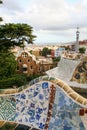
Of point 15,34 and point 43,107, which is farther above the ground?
point 15,34

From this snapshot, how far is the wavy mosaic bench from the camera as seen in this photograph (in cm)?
446

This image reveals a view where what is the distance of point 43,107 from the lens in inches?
190

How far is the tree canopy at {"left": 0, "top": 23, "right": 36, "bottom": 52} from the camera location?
293 inches

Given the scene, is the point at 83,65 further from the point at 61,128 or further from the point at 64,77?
the point at 61,128

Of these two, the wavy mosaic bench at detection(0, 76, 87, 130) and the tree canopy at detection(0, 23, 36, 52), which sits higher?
the tree canopy at detection(0, 23, 36, 52)

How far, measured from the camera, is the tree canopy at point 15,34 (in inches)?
293

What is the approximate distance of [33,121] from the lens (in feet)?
16.1

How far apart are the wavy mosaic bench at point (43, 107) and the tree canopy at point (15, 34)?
2.51 m

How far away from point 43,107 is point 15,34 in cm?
317

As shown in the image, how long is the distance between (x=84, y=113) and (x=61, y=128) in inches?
17.6

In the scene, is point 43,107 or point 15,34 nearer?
point 43,107

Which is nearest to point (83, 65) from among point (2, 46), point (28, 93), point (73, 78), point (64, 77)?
point (73, 78)

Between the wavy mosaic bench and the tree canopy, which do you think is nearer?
the wavy mosaic bench

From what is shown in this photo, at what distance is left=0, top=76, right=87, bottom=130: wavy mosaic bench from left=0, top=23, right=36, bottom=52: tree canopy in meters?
2.51
